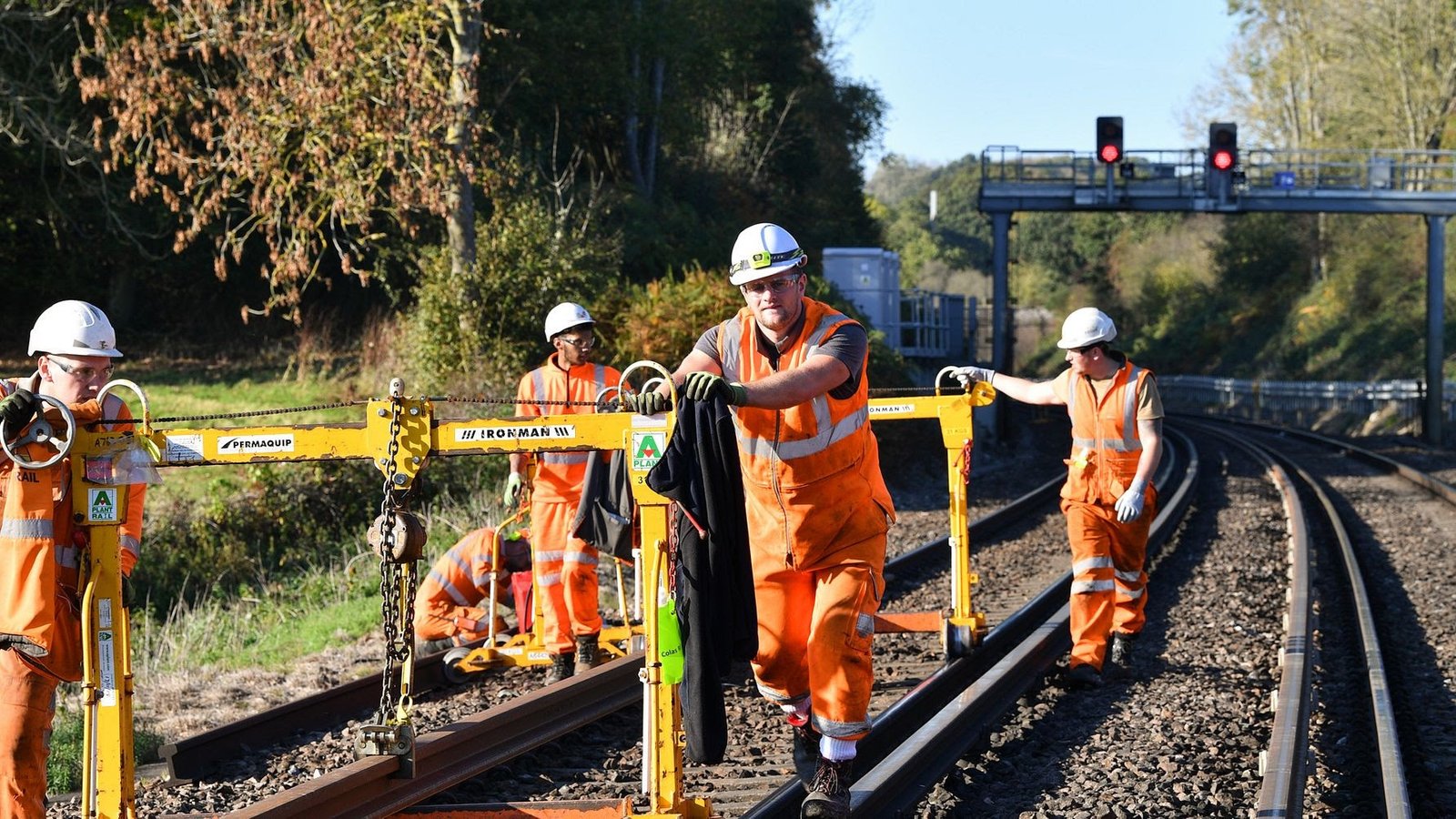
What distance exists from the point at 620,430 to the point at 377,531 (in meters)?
0.93

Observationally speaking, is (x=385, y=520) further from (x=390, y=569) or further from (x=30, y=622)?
(x=30, y=622)

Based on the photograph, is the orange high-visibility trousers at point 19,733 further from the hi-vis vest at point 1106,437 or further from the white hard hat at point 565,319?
the hi-vis vest at point 1106,437

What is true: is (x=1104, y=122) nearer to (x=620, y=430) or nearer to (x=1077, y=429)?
(x=1077, y=429)

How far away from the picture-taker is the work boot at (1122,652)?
8.61 meters

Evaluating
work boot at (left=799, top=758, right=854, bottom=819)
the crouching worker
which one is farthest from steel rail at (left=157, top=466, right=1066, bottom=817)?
work boot at (left=799, top=758, right=854, bottom=819)

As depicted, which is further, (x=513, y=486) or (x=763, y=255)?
(x=513, y=486)

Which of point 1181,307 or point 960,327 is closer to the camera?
point 960,327

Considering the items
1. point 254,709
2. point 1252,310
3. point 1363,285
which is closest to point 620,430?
point 254,709

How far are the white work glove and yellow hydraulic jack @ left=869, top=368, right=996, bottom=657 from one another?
0.89 m

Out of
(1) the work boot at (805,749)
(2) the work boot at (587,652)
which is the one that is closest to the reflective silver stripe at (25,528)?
(1) the work boot at (805,749)

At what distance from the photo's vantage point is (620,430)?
5.34 meters

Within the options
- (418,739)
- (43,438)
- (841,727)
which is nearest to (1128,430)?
(841,727)

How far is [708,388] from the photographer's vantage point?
15.2 feet

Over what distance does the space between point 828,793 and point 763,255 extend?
1.92 metres
